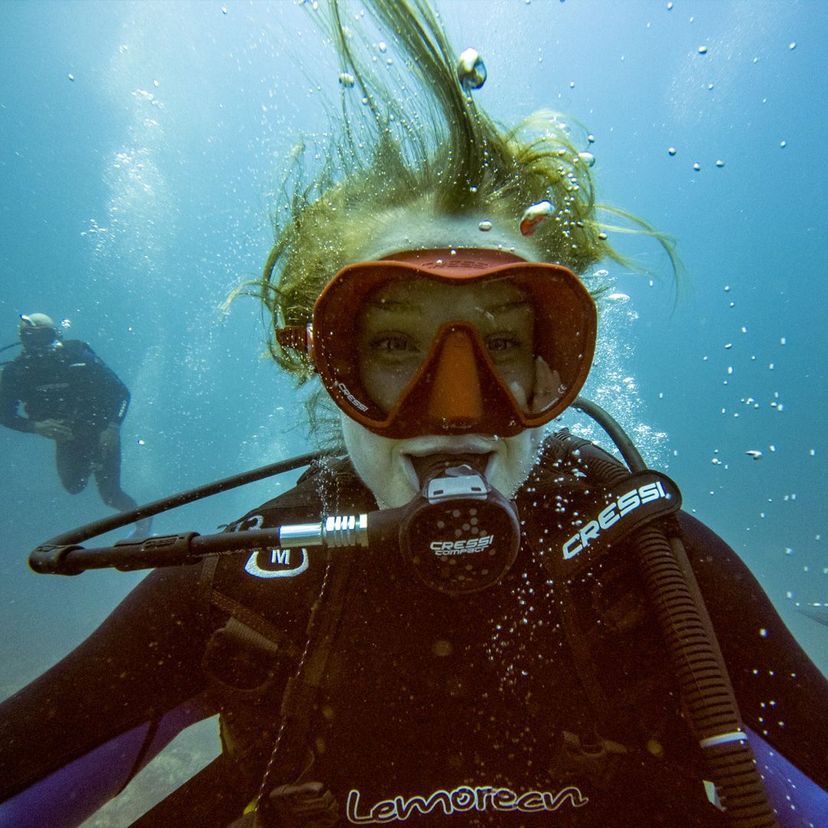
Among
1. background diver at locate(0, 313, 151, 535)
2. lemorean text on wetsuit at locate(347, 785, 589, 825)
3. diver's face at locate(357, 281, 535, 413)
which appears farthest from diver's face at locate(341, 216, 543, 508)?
background diver at locate(0, 313, 151, 535)

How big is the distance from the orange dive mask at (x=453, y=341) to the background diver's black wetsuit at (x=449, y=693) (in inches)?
22.4

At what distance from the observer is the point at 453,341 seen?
5.90 feet

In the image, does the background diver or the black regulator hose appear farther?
the background diver

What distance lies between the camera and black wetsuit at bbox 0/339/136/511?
43.1 ft

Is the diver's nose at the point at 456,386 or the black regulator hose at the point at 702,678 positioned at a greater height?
the diver's nose at the point at 456,386

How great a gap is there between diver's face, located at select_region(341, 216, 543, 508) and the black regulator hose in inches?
22.3

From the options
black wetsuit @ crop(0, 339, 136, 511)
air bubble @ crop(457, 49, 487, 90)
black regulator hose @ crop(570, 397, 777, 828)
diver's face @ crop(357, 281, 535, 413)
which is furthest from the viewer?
black wetsuit @ crop(0, 339, 136, 511)

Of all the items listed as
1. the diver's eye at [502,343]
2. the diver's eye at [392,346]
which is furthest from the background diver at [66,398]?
the diver's eye at [502,343]

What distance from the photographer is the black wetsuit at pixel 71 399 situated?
517 inches

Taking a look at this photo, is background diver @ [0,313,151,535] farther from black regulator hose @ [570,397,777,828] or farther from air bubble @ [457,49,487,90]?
black regulator hose @ [570,397,777,828]

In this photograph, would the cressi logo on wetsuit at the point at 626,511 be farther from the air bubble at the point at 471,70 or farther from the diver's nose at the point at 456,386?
the air bubble at the point at 471,70

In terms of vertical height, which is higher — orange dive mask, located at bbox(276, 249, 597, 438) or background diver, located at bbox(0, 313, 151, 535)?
background diver, located at bbox(0, 313, 151, 535)

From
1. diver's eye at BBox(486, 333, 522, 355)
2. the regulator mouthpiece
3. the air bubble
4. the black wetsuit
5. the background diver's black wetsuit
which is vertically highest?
the black wetsuit

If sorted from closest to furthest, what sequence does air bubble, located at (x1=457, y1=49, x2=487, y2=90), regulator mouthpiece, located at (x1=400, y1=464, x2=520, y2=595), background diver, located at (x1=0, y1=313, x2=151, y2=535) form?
regulator mouthpiece, located at (x1=400, y1=464, x2=520, y2=595)
air bubble, located at (x1=457, y1=49, x2=487, y2=90)
background diver, located at (x1=0, y1=313, x2=151, y2=535)
